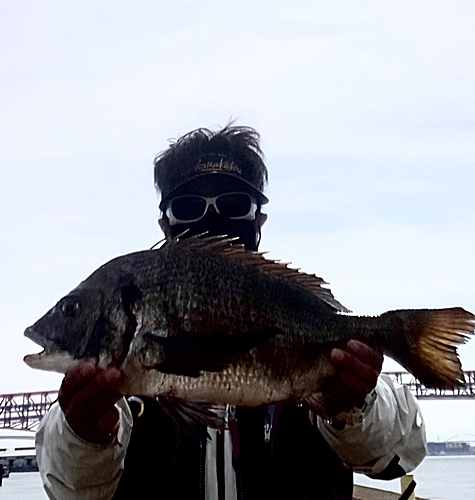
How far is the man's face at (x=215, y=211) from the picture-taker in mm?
3539

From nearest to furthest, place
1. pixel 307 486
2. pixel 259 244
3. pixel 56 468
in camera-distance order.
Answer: pixel 56 468
pixel 307 486
pixel 259 244

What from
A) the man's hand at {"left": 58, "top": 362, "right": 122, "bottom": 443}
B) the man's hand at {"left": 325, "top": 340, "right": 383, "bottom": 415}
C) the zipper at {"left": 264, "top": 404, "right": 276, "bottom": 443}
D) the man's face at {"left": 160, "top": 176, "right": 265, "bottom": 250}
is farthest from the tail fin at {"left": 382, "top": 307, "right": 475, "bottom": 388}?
the man's face at {"left": 160, "top": 176, "right": 265, "bottom": 250}

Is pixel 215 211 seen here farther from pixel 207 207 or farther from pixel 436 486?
pixel 436 486

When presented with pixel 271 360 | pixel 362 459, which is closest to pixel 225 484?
pixel 362 459

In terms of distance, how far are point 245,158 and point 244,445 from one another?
159cm

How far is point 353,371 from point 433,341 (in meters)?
0.32

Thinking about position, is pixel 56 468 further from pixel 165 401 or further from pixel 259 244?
pixel 259 244

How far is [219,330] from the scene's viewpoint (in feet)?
8.16

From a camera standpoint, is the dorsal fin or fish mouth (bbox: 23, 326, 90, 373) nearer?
fish mouth (bbox: 23, 326, 90, 373)

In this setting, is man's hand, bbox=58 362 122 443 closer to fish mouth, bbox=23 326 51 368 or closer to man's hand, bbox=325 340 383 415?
fish mouth, bbox=23 326 51 368

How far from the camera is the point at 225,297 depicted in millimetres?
2557

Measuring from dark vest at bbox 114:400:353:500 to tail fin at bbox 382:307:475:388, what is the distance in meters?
0.83

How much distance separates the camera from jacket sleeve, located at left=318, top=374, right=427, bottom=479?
2.95 metres

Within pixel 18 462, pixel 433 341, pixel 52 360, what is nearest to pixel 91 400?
pixel 52 360
